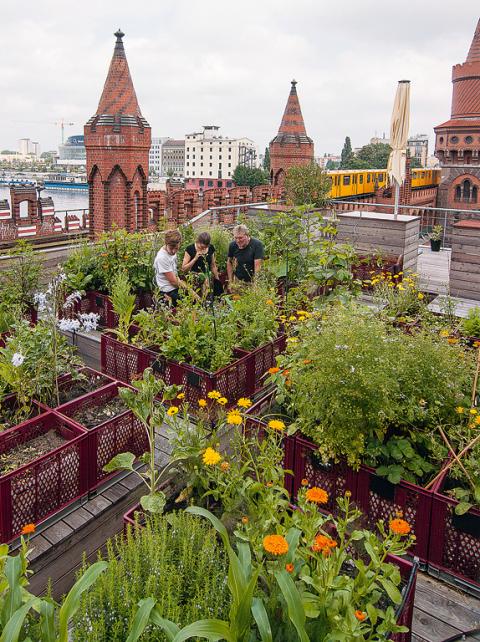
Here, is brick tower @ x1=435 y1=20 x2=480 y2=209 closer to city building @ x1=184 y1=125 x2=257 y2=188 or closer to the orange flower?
the orange flower

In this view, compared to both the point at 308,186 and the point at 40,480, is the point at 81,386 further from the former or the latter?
the point at 308,186

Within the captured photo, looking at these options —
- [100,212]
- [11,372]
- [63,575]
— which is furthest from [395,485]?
[100,212]

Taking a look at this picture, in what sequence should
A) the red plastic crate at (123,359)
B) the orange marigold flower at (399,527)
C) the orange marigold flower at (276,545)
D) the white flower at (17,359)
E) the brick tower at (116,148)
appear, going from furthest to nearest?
1. the brick tower at (116,148)
2. the red plastic crate at (123,359)
3. the white flower at (17,359)
4. the orange marigold flower at (399,527)
5. the orange marigold flower at (276,545)

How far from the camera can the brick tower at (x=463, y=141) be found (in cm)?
4672

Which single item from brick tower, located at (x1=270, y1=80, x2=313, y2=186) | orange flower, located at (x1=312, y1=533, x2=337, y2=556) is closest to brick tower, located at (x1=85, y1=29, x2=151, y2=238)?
brick tower, located at (x1=270, y1=80, x2=313, y2=186)

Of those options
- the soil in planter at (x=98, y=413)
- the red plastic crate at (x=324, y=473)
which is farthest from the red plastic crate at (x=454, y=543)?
the soil in planter at (x=98, y=413)

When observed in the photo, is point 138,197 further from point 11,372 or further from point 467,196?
point 467,196

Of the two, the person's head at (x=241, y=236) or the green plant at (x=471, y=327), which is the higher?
the person's head at (x=241, y=236)

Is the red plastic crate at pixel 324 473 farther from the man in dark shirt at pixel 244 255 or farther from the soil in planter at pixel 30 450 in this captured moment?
the man in dark shirt at pixel 244 255

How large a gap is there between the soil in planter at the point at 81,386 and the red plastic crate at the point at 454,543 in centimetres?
296

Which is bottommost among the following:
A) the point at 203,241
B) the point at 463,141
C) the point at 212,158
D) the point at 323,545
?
the point at 323,545

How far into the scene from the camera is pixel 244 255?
7.01 meters

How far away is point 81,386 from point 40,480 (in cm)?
149

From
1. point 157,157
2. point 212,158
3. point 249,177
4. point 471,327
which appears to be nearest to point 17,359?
point 471,327
